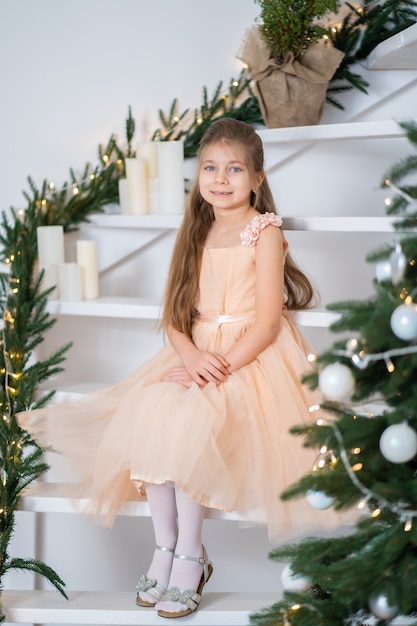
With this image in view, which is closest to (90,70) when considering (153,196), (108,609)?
(153,196)

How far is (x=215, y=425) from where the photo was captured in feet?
5.97

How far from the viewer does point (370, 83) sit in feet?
8.48

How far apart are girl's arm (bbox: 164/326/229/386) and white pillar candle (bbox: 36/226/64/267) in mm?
570

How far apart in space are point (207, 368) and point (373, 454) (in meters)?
0.77

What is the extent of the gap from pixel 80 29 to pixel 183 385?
4.47 ft

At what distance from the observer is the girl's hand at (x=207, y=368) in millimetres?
1987

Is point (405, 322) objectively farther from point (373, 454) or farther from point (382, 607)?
point (382, 607)

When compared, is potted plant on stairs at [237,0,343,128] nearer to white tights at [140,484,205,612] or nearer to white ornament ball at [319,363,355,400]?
white tights at [140,484,205,612]

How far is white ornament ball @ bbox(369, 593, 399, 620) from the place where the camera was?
1220mm

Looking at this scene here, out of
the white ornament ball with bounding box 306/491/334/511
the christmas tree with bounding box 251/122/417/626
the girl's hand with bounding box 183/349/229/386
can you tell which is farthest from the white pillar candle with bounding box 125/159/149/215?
the white ornament ball with bounding box 306/491/334/511

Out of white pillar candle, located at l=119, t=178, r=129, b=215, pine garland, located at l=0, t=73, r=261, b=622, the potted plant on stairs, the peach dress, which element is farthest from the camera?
white pillar candle, located at l=119, t=178, r=129, b=215

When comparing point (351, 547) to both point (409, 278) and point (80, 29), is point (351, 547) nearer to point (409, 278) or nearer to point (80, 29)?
point (409, 278)

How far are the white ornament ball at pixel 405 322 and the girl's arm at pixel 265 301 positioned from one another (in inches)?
33.4

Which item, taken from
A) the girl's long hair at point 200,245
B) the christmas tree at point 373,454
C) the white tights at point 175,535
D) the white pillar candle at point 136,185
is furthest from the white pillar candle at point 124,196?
the christmas tree at point 373,454
